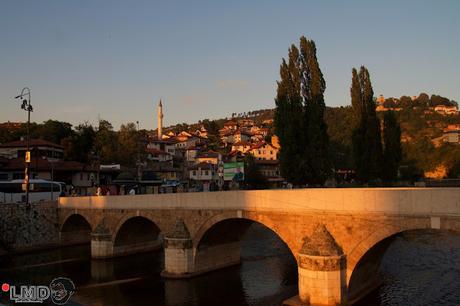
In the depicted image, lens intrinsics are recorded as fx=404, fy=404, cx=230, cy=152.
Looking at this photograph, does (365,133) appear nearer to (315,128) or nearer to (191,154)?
(315,128)

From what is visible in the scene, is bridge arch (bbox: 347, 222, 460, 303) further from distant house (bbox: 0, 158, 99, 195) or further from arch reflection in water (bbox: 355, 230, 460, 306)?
distant house (bbox: 0, 158, 99, 195)

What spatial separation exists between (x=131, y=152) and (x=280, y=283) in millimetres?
45953

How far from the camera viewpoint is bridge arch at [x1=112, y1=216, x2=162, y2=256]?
29.1 meters

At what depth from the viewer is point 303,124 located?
30.7 m

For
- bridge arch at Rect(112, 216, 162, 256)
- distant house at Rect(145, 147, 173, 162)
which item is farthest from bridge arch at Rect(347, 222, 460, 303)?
distant house at Rect(145, 147, 173, 162)

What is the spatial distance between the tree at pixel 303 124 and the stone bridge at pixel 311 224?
7814 millimetres

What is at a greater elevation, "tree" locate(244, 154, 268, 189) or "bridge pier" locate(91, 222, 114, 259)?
"tree" locate(244, 154, 268, 189)

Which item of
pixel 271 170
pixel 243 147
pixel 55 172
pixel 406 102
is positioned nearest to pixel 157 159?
pixel 271 170

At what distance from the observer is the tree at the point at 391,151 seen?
3775 cm

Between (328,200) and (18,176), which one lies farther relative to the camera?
(18,176)

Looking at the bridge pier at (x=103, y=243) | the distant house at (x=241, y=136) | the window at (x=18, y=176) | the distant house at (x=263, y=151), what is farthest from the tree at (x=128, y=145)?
the distant house at (x=241, y=136)

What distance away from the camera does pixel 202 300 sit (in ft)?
63.3

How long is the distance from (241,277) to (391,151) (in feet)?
74.4

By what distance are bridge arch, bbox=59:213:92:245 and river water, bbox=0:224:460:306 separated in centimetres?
381
